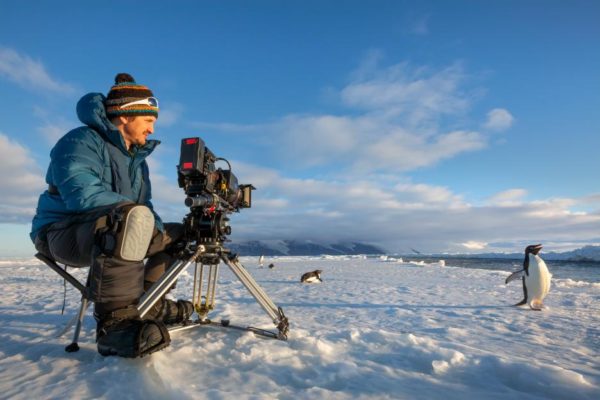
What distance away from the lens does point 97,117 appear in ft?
6.94

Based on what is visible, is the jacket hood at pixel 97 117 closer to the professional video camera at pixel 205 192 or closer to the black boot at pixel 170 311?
the professional video camera at pixel 205 192

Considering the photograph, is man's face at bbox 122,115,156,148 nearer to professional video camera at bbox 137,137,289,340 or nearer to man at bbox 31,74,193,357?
man at bbox 31,74,193,357

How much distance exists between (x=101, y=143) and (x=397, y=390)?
221 cm

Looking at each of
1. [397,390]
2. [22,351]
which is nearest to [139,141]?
[22,351]

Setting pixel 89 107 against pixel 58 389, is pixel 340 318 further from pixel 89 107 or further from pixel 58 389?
pixel 89 107

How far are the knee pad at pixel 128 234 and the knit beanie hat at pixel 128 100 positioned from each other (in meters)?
0.86

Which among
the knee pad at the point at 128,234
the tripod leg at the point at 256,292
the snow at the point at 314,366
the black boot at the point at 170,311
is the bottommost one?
the snow at the point at 314,366

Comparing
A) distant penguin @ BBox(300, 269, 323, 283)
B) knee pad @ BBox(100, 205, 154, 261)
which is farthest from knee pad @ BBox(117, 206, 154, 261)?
distant penguin @ BBox(300, 269, 323, 283)

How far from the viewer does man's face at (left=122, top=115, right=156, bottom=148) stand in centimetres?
236

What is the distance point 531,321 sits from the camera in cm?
341

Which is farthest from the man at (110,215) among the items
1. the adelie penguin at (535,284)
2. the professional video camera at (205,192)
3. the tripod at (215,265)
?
the adelie penguin at (535,284)

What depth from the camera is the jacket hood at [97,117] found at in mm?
2123

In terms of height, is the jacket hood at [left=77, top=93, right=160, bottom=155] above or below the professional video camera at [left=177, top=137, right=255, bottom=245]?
above

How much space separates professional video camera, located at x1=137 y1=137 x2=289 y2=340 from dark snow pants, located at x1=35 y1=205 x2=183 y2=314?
0.15m
